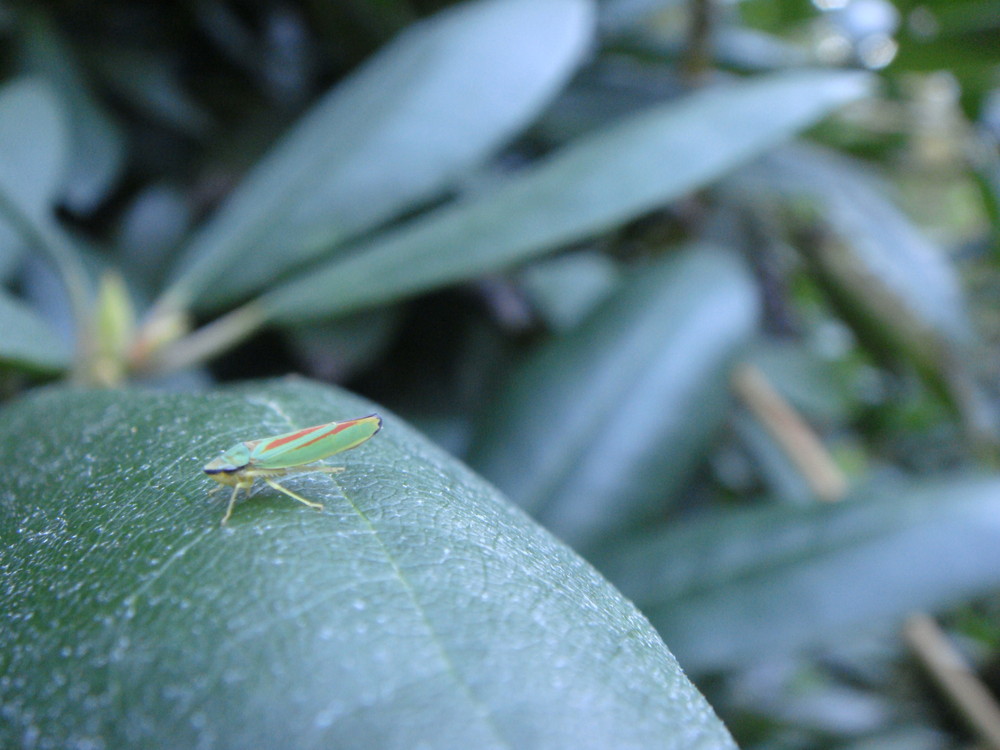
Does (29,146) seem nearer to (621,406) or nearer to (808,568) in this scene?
(621,406)

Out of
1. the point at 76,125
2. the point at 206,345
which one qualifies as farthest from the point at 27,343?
the point at 76,125

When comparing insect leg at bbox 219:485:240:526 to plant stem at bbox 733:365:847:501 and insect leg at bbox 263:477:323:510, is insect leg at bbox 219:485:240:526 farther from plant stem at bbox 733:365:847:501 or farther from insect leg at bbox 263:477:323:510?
plant stem at bbox 733:365:847:501

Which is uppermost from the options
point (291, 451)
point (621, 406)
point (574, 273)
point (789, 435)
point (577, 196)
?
point (577, 196)

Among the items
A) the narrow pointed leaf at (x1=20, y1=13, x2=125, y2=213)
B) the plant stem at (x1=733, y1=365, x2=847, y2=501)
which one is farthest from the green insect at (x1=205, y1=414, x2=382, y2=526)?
the plant stem at (x1=733, y1=365, x2=847, y2=501)

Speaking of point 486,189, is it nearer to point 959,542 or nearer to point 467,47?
point 467,47

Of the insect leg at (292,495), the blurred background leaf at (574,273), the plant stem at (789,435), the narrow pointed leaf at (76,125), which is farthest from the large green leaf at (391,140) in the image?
the plant stem at (789,435)

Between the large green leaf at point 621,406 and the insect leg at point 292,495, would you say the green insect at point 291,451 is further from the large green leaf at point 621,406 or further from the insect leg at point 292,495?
the large green leaf at point 621,406

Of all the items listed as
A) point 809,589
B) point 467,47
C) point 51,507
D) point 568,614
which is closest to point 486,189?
point 467,47
